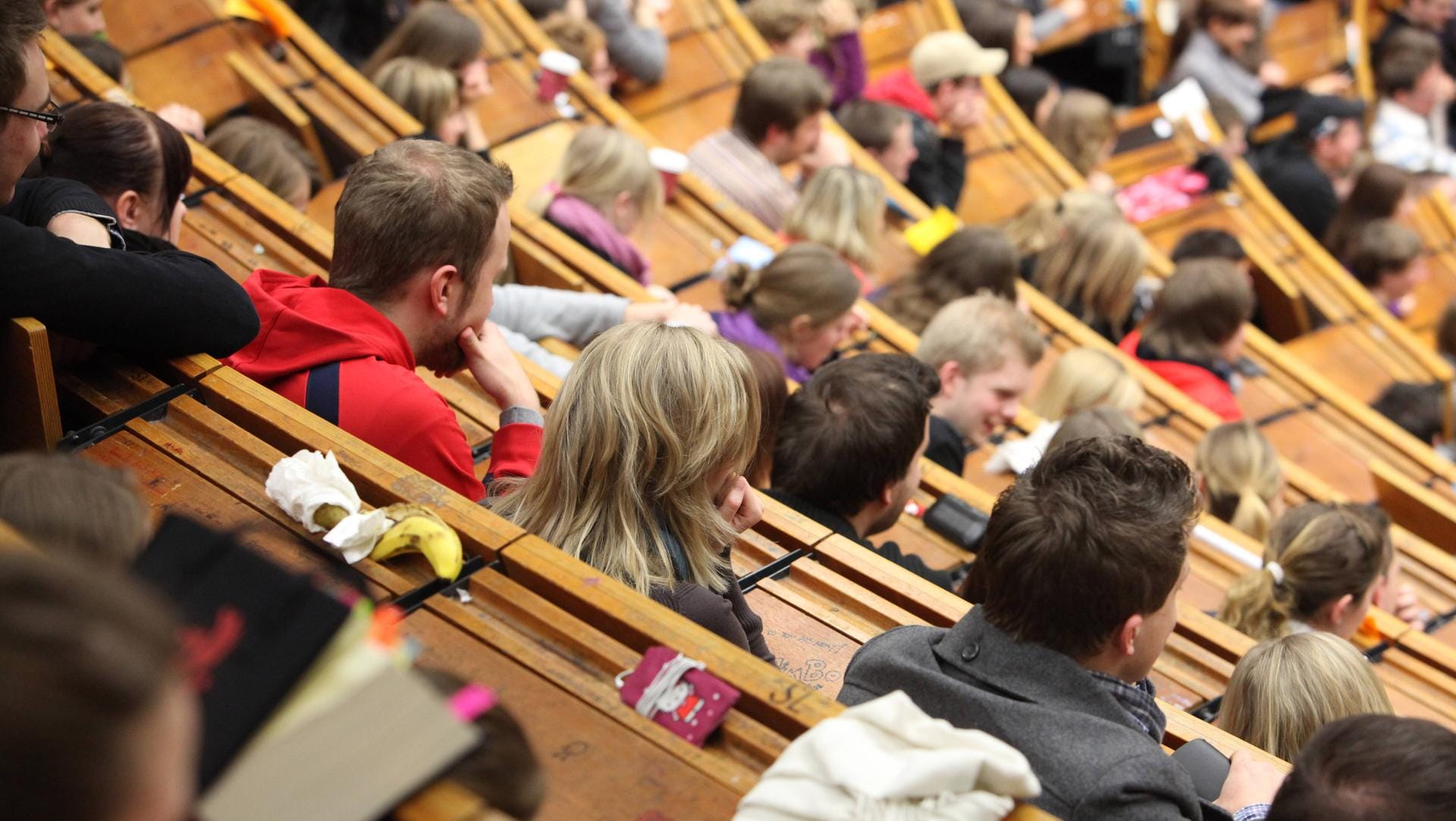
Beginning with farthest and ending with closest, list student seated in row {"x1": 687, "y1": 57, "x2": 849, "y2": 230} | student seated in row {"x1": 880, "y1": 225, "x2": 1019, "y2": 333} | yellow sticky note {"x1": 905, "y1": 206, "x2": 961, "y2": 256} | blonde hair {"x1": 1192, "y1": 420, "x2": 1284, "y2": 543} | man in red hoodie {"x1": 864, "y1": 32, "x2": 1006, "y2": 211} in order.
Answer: man in red hoodie {"x1": 864, "y1": 32, "x2": 1006, "y2": 211} → yellow sticky note {"x1": 905, "y1": 206, "x2": 961, "y2": 256} → student seated in row {"x1": 687, "y1": 57, "x2": 849, "y2": 230} → student seated in row {"x1": 880, "y1": 225, "x2": 1019, "y2": 333} → blonde hair {"x1": 1192, "y1": 420, "x2": 1284, "y2": 543}

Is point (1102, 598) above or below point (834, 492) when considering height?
above

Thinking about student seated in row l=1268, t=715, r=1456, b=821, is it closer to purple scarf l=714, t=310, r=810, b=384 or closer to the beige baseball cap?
purple scarf l=714, t=310, r=810, b=384

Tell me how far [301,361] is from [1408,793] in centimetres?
139

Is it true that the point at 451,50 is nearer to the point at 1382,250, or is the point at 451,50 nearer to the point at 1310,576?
the point at 1310,576

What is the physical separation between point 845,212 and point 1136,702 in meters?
2.55

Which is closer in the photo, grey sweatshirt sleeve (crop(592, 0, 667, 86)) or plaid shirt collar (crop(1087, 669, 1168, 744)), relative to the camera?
plaid shirt collar (crop(1087, 669, 1168, 744))

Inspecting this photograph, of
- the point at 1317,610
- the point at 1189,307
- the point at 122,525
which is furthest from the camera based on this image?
the point at 1189,307

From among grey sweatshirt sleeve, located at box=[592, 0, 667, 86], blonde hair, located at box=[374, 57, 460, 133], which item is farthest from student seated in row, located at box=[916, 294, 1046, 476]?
grey sweatshirt sleeve, located at box=[592, 0, 667, 86]

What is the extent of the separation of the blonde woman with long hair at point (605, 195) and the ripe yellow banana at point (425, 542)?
6.12 feet

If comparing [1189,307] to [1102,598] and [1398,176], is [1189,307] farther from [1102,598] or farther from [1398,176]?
[1102,598]

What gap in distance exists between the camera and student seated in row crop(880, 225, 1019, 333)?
154 inches

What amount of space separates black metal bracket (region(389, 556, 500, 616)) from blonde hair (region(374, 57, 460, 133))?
2.42m

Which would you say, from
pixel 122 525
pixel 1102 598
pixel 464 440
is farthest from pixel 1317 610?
pixel 122 525

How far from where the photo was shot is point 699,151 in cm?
434
